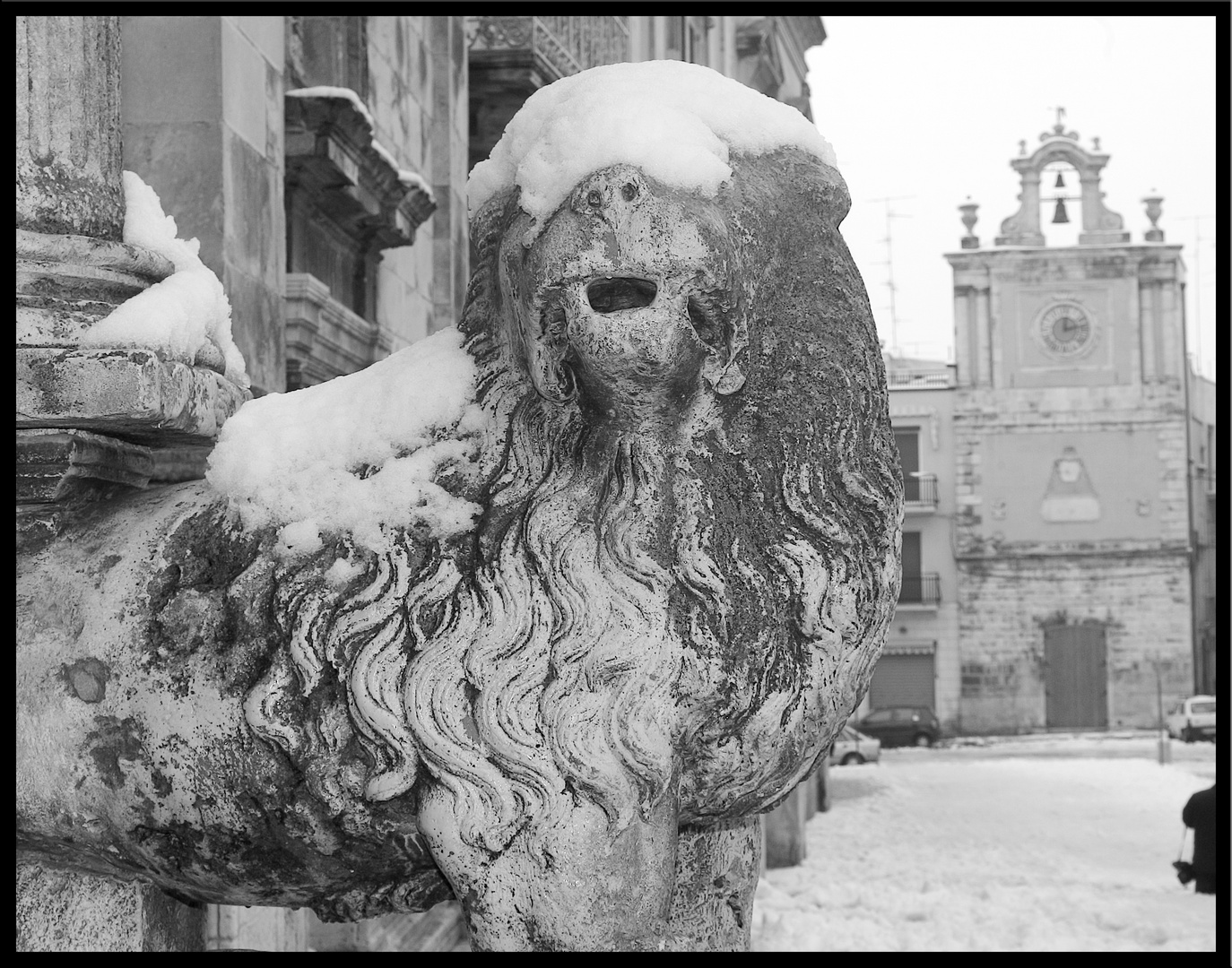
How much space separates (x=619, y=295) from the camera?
1573 mm

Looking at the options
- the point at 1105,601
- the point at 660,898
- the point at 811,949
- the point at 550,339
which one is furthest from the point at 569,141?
Answer: the point at 1105,601

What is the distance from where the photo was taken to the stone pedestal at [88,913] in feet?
5.96

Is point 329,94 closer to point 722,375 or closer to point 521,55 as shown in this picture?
point 722,375

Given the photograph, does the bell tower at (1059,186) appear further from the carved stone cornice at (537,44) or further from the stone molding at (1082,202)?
the carved stone cornice at (537,44)

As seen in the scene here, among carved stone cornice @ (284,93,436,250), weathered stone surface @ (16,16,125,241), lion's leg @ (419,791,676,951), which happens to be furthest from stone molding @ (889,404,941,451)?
lion's leg @ (419,791,676,951)

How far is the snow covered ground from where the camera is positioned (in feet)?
31.1

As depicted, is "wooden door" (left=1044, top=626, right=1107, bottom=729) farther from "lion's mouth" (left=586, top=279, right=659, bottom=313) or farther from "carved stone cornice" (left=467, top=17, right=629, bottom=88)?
"lion's mouth" (left=586, top=279, right=659, bottom=313)

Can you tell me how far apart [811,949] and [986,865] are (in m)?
4.14

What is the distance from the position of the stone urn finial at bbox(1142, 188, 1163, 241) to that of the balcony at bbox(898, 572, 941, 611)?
851 centimetres

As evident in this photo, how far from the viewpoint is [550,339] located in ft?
5.21

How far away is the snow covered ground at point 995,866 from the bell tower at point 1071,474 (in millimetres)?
8544

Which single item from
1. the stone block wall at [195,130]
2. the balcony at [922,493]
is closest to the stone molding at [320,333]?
the stone block wall at [195,130]

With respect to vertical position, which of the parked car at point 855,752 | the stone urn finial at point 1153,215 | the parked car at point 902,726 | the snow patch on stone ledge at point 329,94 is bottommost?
the parked car at point 902,726

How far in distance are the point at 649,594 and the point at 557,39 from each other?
24.2 feet
